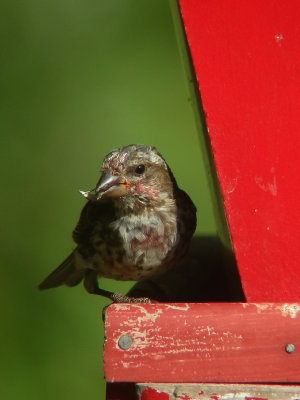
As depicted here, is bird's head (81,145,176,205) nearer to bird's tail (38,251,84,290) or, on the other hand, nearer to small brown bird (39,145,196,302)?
small brown bird (39,145,196,302)

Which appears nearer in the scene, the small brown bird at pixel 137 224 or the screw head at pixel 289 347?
the screw head at pixel 289 347

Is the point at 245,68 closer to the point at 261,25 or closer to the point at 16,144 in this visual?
the point at 261,25

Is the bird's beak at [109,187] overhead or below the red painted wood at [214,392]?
overhead

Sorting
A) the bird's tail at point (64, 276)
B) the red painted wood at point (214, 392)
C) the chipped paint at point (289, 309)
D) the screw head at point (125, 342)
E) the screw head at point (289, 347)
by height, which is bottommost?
the bird's tail at point (64, 276)

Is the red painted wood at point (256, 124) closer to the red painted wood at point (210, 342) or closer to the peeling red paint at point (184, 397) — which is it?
the red painted wood at point (210, 342)

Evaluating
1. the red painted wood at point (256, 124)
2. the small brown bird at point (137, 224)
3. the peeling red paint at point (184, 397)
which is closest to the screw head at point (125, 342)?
the peeling red paint at point (184, 397)

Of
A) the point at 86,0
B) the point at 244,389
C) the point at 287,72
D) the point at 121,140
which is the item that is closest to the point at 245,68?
the point at 287,72

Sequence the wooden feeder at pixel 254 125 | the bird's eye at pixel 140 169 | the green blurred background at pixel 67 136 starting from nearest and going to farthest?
the wooden feeder at pixel 254 125 → the bird's eye at pixel 140 169 → the green blurred background at pixel 67 136
